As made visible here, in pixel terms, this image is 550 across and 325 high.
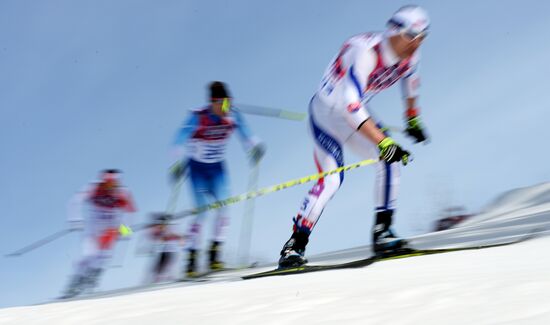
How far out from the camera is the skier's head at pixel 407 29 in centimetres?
435

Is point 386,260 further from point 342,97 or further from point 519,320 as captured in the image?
point 519,320

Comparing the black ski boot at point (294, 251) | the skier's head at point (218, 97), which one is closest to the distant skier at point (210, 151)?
the skier's head at point (218, 97)

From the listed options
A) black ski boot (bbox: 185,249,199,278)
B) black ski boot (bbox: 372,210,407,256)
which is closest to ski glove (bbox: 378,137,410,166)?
black ski boot (bbox: 372,210,407,256)

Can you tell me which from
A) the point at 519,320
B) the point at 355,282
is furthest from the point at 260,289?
the point at 519,320

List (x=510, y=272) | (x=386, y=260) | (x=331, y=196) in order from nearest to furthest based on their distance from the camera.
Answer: (x=510, y=272) < (x=386, y=260) < (x=331, y=196)

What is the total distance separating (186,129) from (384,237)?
2.94 m

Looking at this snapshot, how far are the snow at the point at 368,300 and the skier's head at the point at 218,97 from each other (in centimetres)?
320

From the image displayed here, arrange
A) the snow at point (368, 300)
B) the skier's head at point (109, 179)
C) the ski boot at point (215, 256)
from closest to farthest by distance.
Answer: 1. the snow at point (368, 300)
2. the ski boot at point (215, 256)
3. the skier's head at point (109, 179)

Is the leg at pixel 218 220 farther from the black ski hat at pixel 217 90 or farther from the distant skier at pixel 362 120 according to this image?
the distant skier at pixel 362 120

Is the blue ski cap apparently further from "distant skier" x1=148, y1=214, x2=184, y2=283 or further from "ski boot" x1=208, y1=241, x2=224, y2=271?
"distant skier" x1=148, y1=214, x2=184, y2=283

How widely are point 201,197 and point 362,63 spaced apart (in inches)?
122

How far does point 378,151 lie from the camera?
432 cm

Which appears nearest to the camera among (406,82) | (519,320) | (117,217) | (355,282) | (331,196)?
(519,320)

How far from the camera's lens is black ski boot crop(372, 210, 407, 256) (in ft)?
14.3
